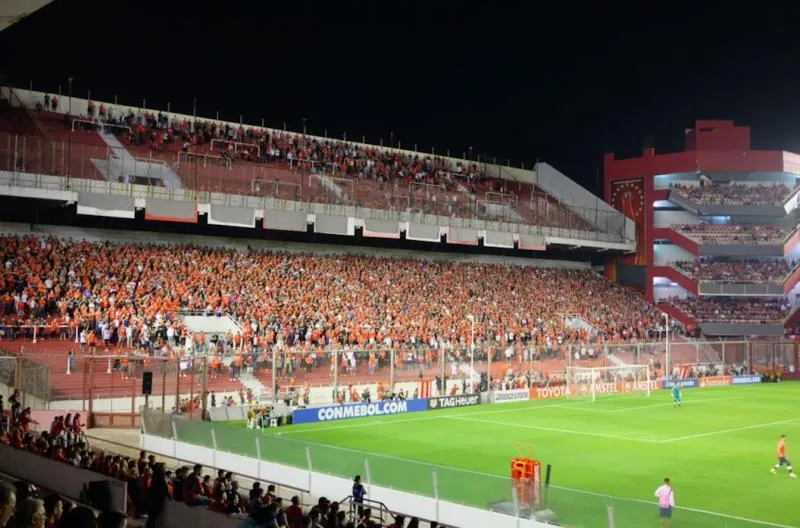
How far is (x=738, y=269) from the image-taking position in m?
74.3

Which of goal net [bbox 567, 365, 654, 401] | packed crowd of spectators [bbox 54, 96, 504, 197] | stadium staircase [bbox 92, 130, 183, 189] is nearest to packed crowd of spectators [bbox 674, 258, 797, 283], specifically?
packed crowd of spectators [bbox 54, 96, 504, 197]

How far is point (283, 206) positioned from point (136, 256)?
34.0 feet

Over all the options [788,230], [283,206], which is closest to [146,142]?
[283,206]

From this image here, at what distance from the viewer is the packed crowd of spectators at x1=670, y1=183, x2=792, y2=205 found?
7538 cm

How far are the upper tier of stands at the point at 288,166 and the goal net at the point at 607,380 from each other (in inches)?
683

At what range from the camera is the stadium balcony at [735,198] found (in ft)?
245

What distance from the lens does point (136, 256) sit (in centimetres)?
4753

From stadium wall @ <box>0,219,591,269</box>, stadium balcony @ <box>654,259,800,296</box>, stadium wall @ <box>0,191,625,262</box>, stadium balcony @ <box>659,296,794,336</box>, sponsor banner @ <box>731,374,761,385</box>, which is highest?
stadium wall @ <box>0,191,625,262</box>

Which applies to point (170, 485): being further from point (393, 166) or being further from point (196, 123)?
point (393, 166)

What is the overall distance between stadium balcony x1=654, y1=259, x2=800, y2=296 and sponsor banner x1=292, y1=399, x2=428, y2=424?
39322 mm

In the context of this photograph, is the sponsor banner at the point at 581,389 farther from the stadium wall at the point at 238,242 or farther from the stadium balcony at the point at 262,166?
the stadium wall at the point at 238,242

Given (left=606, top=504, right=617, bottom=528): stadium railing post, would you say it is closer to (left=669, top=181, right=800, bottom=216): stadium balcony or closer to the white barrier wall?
the white barrier wall

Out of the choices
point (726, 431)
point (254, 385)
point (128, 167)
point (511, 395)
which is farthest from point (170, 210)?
point (726, 431)

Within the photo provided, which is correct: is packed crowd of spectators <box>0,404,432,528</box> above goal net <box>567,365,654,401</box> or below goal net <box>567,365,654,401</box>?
above
